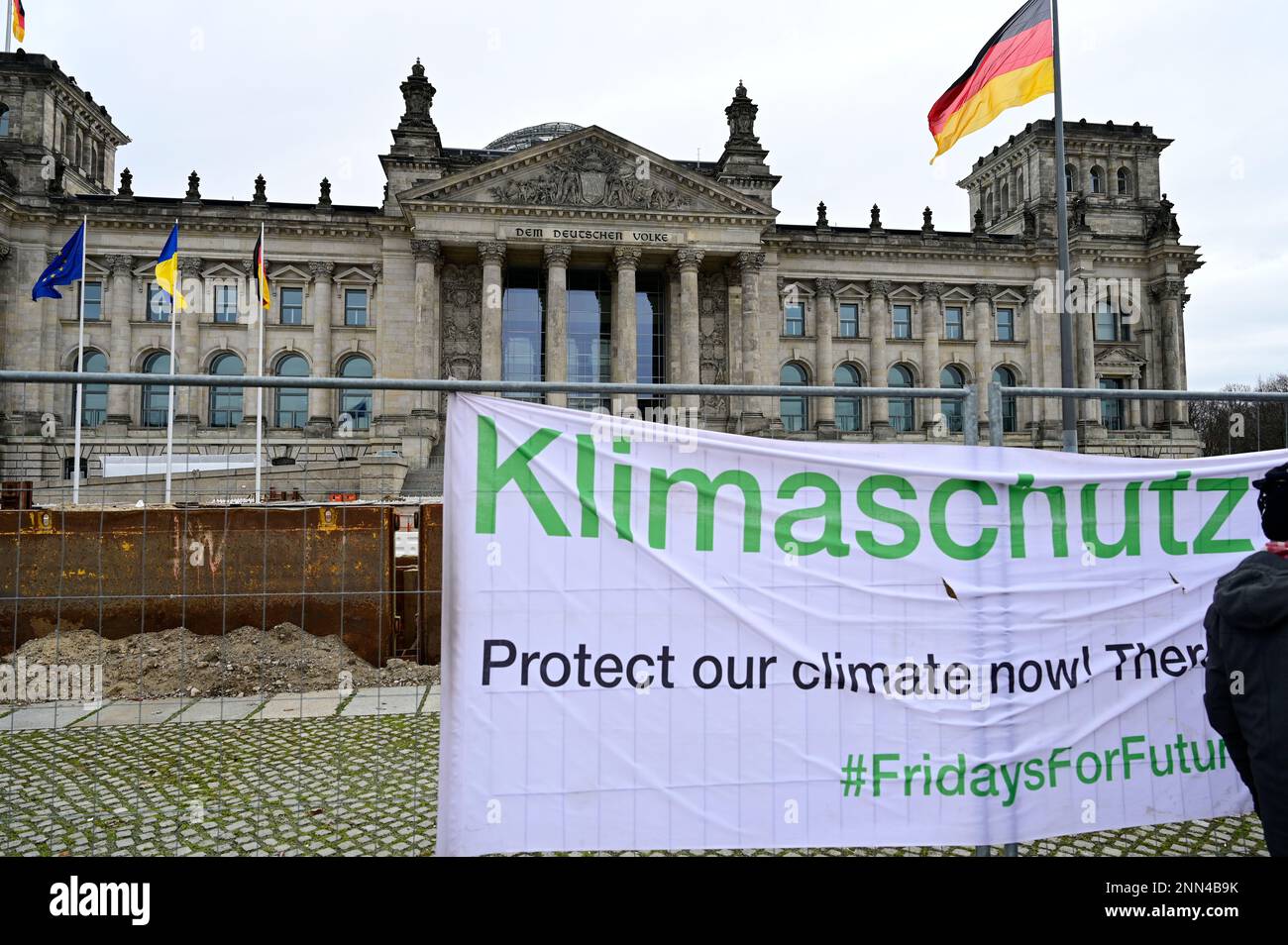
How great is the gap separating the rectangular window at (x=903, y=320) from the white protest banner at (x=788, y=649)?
51.2 m

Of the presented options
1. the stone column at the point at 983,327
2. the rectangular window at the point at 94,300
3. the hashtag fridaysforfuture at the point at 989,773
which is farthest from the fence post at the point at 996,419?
the rectangular window at the point at 94,300

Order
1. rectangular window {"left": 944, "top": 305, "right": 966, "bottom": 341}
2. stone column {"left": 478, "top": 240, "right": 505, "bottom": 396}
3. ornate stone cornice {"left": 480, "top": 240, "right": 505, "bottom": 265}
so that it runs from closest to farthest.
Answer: stone column {"left": 478, "top": 240, "right": 505, "bottom": 396} → ornate stone cornice {"left": 480, "top": 240, "right": 505, "bottom": 265} → rectangular window {"left": 944, "top": 305, "right": 966, "bottom": 341}

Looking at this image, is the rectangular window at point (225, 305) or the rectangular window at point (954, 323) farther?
the rectangular window at point (954, 323)

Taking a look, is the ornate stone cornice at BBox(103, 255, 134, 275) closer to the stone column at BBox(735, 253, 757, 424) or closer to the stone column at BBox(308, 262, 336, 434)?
the stone column at BBox(308, 262, 336, 434)

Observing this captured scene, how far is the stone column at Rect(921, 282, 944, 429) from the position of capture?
5222cm

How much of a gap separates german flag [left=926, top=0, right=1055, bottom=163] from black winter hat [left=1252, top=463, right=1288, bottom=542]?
13.1 m

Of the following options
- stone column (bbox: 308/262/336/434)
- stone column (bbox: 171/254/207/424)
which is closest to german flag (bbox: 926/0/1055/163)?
stone column (bbox: 308/262/336/434)

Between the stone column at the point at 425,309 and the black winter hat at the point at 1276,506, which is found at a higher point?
the stone column at the point at 425,309

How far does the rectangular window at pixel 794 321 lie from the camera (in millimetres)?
51500

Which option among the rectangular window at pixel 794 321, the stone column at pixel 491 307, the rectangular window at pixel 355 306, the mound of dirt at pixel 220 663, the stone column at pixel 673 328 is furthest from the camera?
the rectangular window at pixel 794 321

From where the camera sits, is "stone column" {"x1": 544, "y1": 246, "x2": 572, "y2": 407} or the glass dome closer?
"stone column" {"x1": 544, "y1": 246, "x2": 572, "y2": 407}

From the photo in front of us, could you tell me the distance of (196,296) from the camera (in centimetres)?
4575

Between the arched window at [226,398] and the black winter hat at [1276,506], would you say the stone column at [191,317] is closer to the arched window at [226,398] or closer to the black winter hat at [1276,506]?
the arched window at [226,398]
